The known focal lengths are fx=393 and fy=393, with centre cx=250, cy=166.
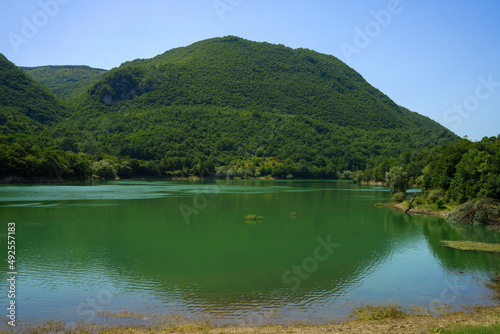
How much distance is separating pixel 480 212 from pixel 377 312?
1020 inches

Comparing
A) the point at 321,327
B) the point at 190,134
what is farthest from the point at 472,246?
the point at 190,134

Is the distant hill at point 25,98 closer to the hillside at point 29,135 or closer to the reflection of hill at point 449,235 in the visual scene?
the hillside at point 29,135

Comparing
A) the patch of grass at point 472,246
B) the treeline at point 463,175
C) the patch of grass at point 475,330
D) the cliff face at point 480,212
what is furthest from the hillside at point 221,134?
the patch of grass at point 475,330

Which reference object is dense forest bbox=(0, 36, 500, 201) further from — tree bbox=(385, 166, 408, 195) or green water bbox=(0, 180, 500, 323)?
green water bbox=(0, 180, 500, 323)

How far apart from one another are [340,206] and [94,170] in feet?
274

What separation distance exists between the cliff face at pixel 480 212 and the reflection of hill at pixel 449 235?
0.81m

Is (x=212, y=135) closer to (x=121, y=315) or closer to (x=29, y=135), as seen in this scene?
(x=29, y=135)

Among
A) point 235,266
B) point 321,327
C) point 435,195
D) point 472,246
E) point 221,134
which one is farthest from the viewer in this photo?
point 221,134

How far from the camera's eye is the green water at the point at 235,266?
13578mm

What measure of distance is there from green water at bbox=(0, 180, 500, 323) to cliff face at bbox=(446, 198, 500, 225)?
1617 millimetres

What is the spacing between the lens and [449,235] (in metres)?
30.0

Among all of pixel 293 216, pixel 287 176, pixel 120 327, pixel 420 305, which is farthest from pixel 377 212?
pixel 287 176

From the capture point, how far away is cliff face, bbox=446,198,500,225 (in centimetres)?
3281

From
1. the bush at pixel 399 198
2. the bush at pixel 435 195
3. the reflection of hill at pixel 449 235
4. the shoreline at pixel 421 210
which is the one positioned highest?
the bush at pixel 435 195
